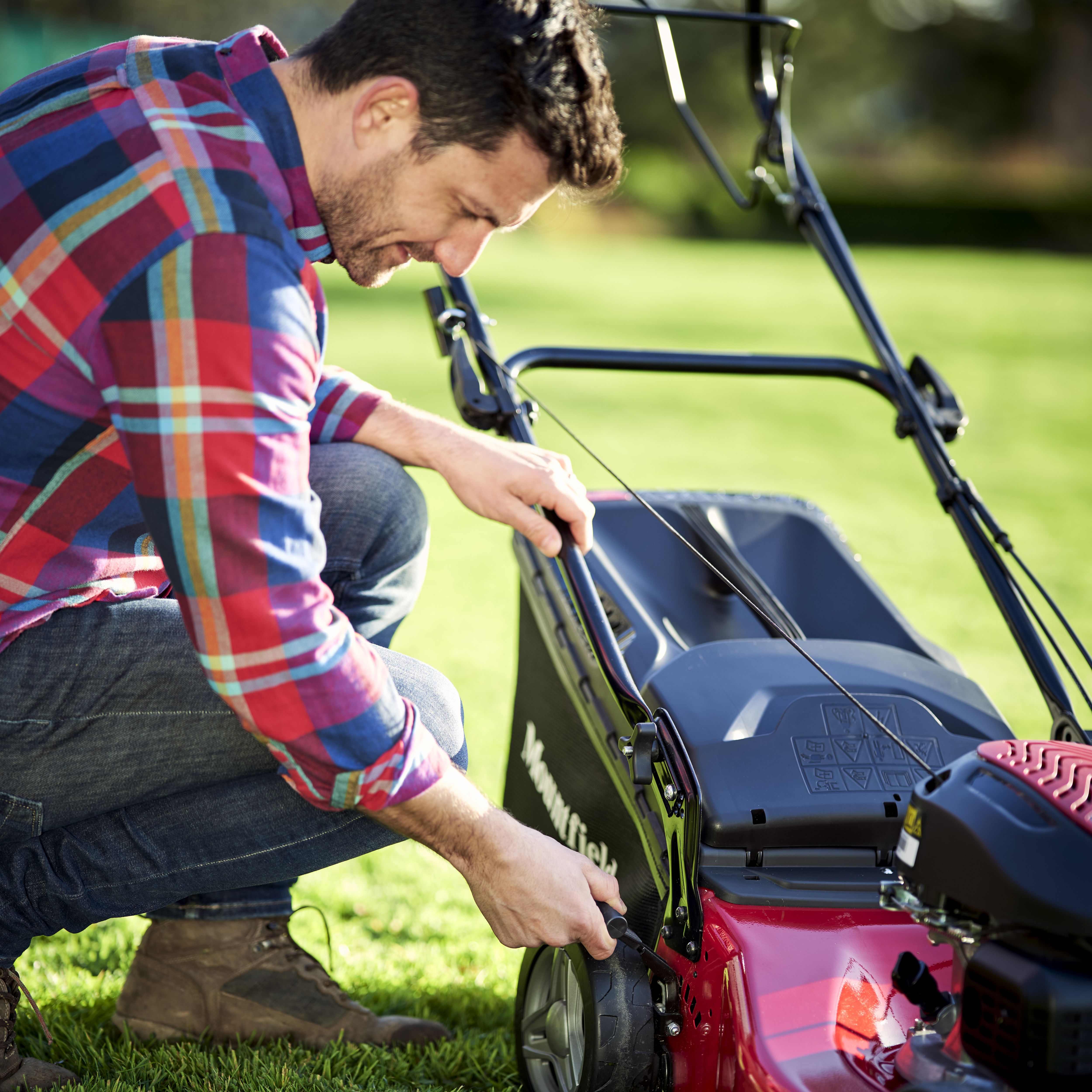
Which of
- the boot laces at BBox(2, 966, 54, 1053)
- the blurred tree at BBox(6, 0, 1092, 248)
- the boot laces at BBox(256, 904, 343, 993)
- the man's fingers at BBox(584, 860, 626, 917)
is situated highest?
the man's fingers at BBox(584, 860, 626, 917)

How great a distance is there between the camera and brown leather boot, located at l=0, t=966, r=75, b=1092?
50.7 inches

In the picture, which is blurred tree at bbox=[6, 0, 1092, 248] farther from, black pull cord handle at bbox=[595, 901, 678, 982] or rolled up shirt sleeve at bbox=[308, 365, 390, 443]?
black pull cord handle at bbox=[595, 901, 678, 982]

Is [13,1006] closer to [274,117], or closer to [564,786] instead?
[564,786]

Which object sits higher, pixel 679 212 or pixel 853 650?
pixel 853 650

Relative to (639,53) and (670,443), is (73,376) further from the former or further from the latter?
(639,53)

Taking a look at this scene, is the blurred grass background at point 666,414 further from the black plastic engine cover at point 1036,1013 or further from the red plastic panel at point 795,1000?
the black plastic engine cover at point 1036,1013

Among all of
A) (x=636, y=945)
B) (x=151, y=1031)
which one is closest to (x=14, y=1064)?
(x=151, y=1031)

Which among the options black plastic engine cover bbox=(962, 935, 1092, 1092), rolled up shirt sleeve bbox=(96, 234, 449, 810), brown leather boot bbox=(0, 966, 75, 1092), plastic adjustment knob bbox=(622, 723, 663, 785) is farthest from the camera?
brown leather boot bbox=(0, 966, 75, 1092)

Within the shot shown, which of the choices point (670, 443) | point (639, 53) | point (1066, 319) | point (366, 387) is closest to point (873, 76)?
point (639, 53)

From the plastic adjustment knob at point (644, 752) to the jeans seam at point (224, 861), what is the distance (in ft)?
0.90

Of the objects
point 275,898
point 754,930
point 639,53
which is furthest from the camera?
point 639,53

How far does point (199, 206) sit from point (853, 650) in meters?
0.85

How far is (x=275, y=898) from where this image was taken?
1.49 m

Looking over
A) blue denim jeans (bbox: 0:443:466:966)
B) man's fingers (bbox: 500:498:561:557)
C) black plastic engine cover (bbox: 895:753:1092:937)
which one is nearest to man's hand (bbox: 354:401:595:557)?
man's fingers (bbox: 500:498:561:557)
